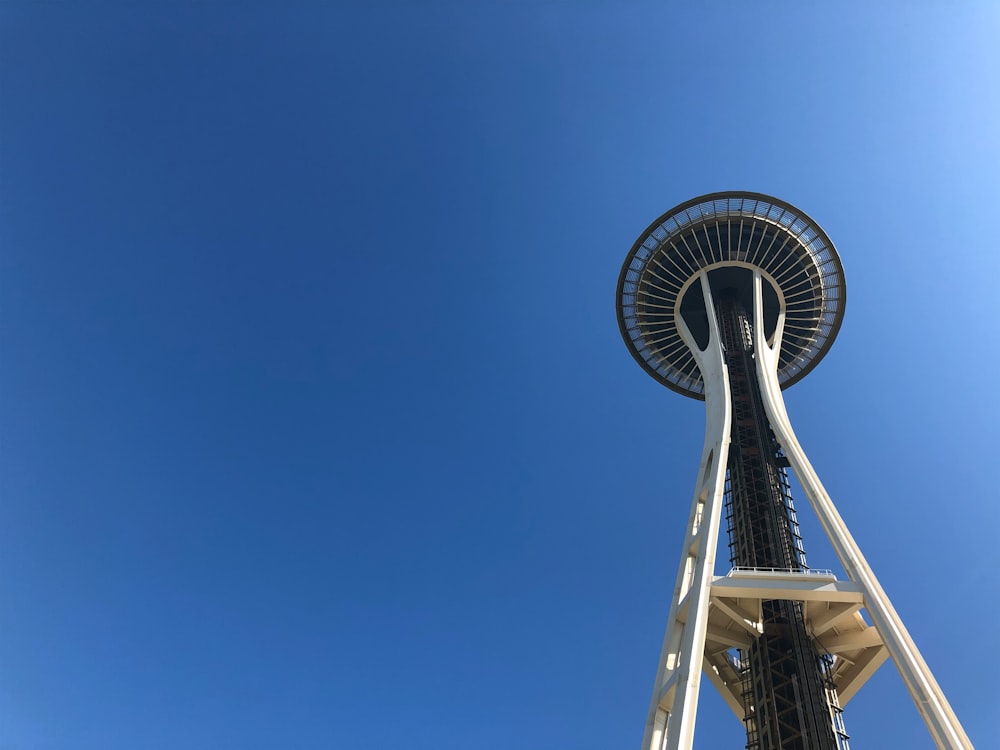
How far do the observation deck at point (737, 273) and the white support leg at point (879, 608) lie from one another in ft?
36.5

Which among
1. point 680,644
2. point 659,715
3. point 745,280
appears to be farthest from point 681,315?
point 659,715

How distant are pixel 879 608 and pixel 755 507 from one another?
914cm

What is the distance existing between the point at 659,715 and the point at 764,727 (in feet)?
19.2

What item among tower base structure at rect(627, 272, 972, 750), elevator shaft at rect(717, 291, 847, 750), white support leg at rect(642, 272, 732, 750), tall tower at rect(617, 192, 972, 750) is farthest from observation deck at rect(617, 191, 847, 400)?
white support leg at rect(642, 272, 732, 750)

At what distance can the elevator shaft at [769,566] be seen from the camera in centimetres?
1936

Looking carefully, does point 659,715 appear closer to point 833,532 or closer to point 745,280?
point 833,532

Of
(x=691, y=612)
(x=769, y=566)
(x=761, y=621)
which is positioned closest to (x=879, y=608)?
(x=691, y=612)

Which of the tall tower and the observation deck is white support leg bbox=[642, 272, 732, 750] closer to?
the tall tower

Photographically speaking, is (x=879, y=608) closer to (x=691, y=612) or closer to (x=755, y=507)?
(x=691, y=612)

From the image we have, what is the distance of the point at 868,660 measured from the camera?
2056cm

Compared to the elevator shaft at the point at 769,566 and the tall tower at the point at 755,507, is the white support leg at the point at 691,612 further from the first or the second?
the elevator shaft at the point at 769,566

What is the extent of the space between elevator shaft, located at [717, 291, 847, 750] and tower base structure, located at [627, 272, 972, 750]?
0.19 meters

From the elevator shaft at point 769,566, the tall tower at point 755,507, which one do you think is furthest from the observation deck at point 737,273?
the elevator shaft at point 769,566

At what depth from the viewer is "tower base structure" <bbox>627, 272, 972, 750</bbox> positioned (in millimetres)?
15305
